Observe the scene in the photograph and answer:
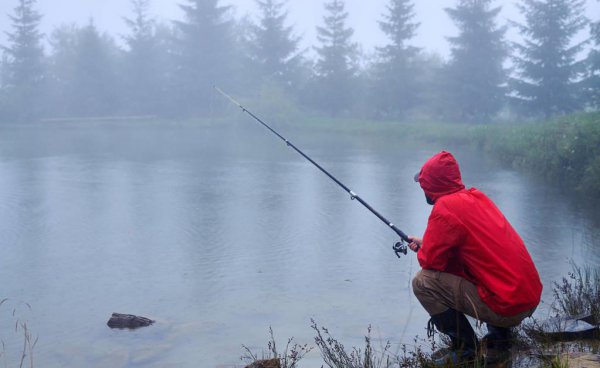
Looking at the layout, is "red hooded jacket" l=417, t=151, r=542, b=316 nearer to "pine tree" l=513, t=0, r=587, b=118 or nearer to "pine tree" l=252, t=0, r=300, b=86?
"pine tree" l=513, t=0, r=587, b=118

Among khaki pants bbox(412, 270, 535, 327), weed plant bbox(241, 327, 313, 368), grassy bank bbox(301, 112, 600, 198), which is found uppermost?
grassy bank bbox(301, 112, 600, 198)

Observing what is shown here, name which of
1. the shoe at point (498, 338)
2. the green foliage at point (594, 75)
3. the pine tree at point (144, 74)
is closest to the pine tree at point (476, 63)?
the green foliage at point (594, 75)

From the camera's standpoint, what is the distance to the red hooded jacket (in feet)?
11.9

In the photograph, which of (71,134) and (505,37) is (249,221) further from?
(505,37)

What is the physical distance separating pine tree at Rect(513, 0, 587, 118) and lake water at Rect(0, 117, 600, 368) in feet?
47.3

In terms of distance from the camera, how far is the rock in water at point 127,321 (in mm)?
5914

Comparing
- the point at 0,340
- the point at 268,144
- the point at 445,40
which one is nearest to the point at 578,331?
the point at 0,340

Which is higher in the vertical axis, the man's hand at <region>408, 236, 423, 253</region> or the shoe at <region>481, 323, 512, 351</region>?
the man's hand at <region>408, 236, 423, 253</region>

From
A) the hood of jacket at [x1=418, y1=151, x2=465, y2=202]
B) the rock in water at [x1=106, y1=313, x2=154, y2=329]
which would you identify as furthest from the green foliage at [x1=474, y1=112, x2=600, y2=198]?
the hood of jacket at [x1=418, y1=151, x2=465, y2=202]

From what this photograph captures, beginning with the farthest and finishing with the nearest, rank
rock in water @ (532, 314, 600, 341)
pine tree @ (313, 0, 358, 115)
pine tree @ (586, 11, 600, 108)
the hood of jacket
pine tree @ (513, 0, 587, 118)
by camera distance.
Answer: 1. pine tree @ (313, 0, 358, 115)
2. pine tree @ (513, 0, 587, 118)
3. pine tree @ (586, 11, 600, 108)
4. rock in water @ (532, 314, 600, 341)
5. the hood of jacket

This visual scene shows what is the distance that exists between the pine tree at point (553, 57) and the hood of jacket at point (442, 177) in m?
29.4

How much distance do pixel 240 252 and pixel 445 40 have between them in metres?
30.4

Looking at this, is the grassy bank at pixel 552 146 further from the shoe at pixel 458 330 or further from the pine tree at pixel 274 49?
the pine tree at pixel 274 49

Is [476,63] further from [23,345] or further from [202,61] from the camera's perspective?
[23,345]
